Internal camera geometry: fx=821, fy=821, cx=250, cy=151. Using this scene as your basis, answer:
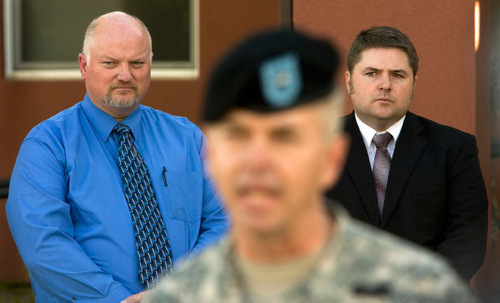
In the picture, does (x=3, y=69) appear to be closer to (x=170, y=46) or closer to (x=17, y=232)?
(x=170, y=46)

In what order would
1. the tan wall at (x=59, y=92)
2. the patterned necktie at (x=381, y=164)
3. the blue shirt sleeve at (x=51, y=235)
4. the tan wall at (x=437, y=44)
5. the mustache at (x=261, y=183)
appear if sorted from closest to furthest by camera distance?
the mustache at (x=261, y=183), the blue shirt sleeve at (x=51, y=235), the patterned necktie at (x=381, y=164), the tan wall at (x=437, y=44), the tan wall at (x=59, y=92)

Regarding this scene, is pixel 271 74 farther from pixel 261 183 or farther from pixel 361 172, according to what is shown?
pixel 361 172

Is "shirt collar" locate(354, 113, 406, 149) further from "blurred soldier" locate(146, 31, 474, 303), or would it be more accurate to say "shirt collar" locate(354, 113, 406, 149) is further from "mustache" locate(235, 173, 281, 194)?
"mustache" locate(235, 173, 281, 194)

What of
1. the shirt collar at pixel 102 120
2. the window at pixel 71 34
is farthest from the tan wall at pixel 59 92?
the shirt collar at pixel 102 120

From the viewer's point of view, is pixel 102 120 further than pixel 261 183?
Yes

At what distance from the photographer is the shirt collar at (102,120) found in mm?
3449

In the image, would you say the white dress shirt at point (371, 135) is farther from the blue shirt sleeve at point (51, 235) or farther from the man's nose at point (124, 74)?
the blue shirt sleeve at point (51, 235)

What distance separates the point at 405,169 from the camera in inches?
132

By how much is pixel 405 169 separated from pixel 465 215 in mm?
300

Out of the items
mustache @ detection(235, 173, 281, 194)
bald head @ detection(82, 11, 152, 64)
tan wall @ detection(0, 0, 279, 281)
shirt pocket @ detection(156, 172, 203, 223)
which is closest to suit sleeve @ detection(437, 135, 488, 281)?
shirt pocket @ detection(156, 172, 203, 223)

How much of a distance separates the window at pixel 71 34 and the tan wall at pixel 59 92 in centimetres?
8

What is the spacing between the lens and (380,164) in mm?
3430

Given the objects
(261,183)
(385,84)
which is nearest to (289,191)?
(261,183)

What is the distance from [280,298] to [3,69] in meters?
4.92
